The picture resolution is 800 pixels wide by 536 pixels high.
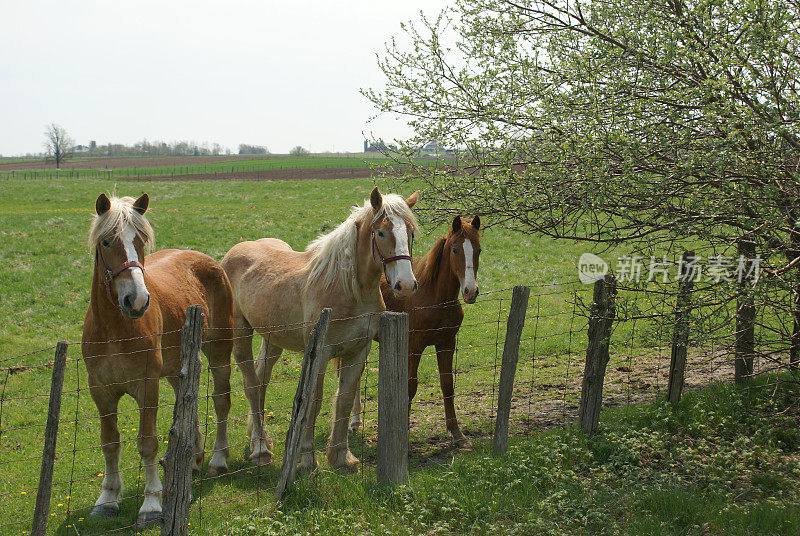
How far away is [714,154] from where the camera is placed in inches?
217

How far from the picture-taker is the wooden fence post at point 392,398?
514cm

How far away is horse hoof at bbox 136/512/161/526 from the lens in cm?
488

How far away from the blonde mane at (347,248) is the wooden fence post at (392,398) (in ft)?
2.85

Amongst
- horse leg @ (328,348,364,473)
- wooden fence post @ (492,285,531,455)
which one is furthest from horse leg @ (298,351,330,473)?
wooden fence post @ (492,285,531,455)

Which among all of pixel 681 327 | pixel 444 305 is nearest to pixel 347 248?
pixel 444 305

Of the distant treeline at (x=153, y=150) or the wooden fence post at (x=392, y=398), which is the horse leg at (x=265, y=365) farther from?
the distant treeline at (x=153, y=150)

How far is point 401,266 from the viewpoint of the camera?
17.8ft

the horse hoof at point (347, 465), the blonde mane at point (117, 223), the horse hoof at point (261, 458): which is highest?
the blonde mane at point (117, 223)

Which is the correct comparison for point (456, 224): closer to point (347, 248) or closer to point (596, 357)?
point (347, 248)

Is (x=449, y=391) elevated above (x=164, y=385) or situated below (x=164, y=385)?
above

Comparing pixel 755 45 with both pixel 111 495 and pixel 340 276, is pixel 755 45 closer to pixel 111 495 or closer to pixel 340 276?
pixel 340 276

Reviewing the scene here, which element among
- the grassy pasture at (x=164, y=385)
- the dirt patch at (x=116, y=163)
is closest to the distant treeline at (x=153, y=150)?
the dirt patch at (x=116, y=163)

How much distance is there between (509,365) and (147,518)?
11.1ft

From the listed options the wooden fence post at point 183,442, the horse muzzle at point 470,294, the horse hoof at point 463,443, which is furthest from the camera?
the horse hoof at point 463,443
